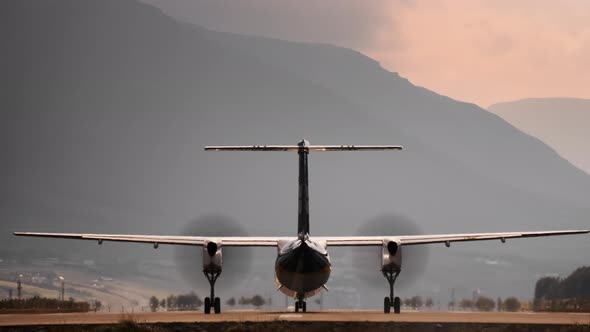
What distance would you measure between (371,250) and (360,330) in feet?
96.3

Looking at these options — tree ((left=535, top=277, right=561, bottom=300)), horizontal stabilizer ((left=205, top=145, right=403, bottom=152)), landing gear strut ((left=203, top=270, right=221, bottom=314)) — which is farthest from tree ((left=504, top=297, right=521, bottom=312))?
horizontal stabilizer ((left=205, top=145, right=403, bottom=152))

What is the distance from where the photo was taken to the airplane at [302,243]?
195 feet

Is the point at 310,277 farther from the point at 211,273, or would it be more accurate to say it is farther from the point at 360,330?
the point at 360,330

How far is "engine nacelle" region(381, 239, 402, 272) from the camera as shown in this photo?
217 feet

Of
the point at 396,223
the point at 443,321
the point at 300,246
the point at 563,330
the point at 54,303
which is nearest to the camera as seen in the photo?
the point at 563,330

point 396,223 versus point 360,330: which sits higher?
point 396,223

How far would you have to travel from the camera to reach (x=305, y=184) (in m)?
64.4

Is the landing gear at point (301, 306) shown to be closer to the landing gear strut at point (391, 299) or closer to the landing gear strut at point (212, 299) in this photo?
the landing gear strut at point (212, 299)

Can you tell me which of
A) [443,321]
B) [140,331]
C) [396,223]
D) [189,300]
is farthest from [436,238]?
[189,300]

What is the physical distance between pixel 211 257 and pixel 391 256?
1037cm

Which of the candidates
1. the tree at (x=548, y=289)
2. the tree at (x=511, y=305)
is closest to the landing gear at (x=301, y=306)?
the tree at (x=511, y=305)

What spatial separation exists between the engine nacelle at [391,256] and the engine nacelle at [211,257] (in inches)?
376

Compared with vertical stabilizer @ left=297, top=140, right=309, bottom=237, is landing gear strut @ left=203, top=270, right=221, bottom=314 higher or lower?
lower

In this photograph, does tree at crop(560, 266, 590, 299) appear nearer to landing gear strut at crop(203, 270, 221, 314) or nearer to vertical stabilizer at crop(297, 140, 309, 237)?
landing gear strut at crop(203, 270, 221, 314)
